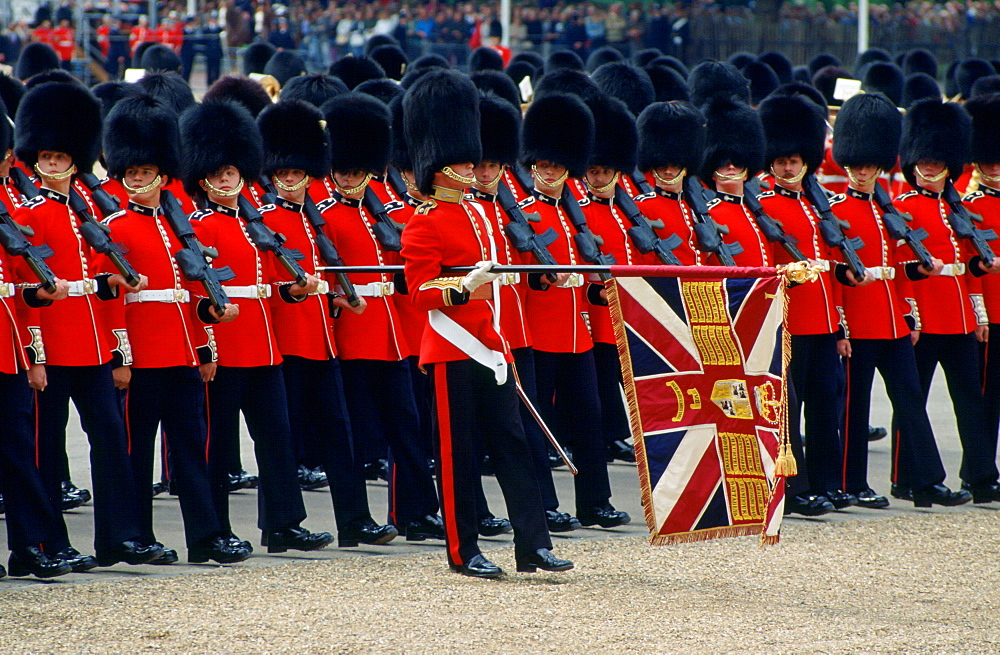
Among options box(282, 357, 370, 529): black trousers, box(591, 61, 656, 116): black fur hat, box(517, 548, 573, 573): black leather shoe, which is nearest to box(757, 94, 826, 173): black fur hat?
box(591, 61, 656, 116): black fur hat

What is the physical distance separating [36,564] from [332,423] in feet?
3.49

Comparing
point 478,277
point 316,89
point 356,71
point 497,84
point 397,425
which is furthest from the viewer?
point 356,71

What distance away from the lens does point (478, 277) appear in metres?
4.77

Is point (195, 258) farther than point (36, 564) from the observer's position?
Yes

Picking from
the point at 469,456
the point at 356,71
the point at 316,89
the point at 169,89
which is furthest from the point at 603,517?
the point at 356,71

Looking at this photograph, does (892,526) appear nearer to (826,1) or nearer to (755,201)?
(755,201)

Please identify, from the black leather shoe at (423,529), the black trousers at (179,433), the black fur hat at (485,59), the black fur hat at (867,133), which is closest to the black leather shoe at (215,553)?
the black trousers at (179,433)

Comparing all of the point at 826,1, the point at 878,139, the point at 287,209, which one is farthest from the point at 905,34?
the point at 287,209

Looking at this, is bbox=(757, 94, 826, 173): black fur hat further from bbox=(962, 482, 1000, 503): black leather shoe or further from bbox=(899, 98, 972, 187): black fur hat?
bbox=(962, 482, 1000, 503): black leather shoe

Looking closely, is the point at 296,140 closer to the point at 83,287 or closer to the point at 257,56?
the point at 83,287

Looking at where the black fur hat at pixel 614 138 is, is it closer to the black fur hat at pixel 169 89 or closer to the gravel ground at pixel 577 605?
the gravel ground at pixel 577 605

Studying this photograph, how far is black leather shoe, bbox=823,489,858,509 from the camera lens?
240 inches

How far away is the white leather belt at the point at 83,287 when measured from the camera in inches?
198

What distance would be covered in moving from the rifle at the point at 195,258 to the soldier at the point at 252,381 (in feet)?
0.28
